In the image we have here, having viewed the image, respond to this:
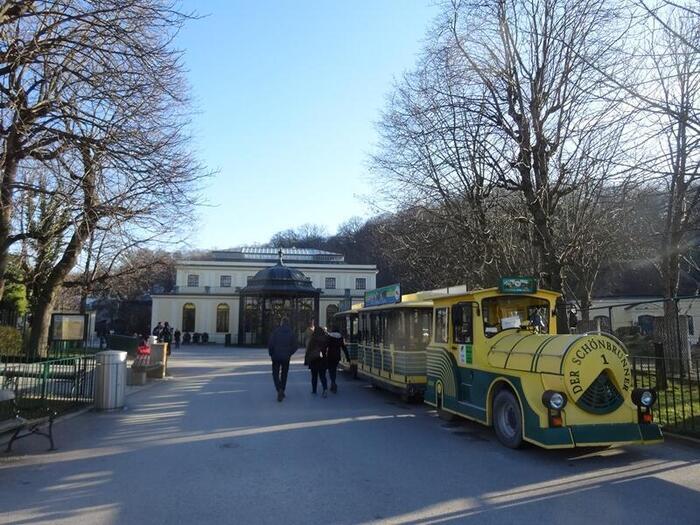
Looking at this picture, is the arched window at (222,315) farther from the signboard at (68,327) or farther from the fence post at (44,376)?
the fence post at (44,376)

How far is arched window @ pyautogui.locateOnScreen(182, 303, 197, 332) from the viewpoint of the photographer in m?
67.5

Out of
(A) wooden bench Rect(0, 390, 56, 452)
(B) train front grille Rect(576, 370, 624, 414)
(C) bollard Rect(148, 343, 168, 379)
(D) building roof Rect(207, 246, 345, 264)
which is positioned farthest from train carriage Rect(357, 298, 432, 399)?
(D) building roof Rect(207, 246, 345, 264)

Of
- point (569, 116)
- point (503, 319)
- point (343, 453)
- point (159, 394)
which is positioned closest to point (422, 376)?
point (503, 319)

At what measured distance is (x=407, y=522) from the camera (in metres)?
5.43

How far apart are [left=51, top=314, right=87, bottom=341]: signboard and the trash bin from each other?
9319 millimetres

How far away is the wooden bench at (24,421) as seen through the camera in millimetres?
8242

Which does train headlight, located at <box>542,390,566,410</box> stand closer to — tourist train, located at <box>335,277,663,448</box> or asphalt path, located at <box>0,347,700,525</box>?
tourist train, located at <box>335,277,663,448</box>

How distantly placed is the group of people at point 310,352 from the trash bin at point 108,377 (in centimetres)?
336

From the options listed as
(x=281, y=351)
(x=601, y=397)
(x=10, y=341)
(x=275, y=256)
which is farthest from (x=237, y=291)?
(x=601, y=397)

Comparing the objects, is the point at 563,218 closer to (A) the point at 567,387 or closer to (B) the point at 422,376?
(B) the point at 422,376

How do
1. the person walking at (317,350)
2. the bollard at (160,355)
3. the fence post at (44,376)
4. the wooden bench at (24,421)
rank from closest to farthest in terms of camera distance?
1. the wooden bench at (24,421)
2. the fence post at (44,376)
3. the person walking at (317,350)
4. the bollard at (160,355)

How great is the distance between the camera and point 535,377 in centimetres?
826

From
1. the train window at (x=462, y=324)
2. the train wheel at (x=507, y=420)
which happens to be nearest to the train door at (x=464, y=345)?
the train window at (x=462, y=324)

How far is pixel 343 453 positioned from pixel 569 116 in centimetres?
1178
